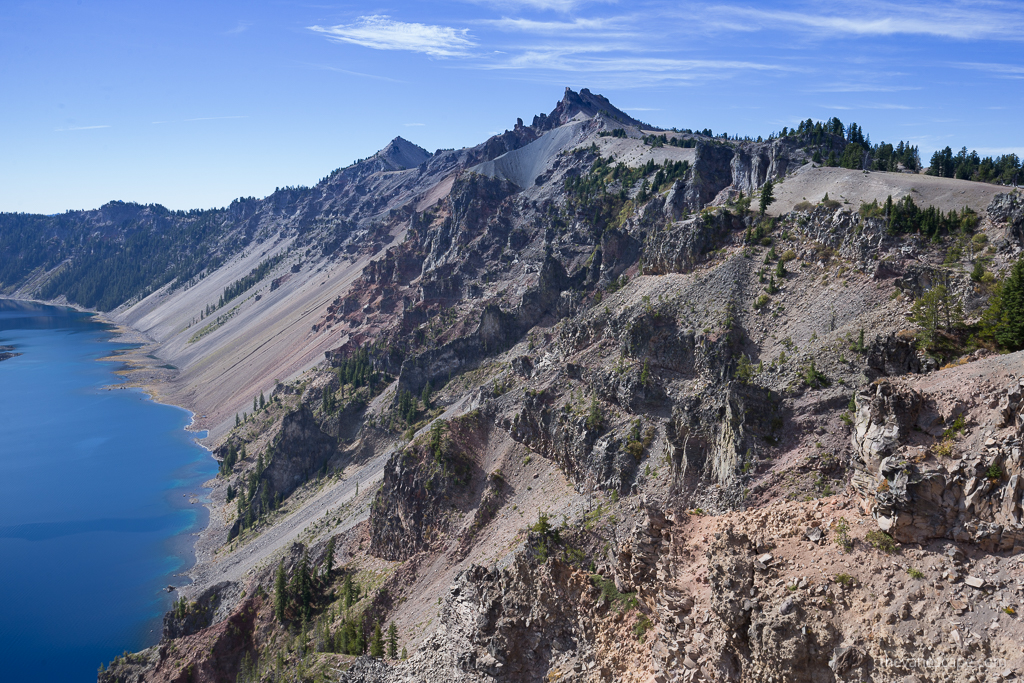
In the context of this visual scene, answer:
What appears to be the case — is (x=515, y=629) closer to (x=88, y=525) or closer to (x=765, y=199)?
(x=765, y=199)

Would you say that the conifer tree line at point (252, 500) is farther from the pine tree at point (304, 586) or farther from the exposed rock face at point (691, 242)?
the exposed rock face at point (691, 242)

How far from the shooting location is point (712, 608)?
26.9 metres

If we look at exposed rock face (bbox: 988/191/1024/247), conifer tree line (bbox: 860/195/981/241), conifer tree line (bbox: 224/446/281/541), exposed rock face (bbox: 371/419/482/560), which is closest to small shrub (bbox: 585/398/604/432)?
exposed rock face (bbox: 371/419/482/560)

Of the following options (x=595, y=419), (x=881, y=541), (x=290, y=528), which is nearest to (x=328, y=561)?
(x=290, y=528)

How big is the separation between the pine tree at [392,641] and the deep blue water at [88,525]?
38.1m

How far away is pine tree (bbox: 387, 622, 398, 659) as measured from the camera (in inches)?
1814

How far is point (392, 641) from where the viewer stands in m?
47.6

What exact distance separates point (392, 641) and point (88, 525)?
76.9 metres

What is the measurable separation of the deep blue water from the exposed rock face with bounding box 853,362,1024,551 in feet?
248

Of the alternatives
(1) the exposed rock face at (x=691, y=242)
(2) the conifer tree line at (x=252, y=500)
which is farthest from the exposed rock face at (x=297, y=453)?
(1) the exposed rock face at (x=691, y=242)

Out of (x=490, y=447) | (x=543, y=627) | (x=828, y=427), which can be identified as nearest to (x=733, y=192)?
(x=490, y=447)

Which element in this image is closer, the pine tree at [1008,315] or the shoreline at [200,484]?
the pine tree at [1008,315]

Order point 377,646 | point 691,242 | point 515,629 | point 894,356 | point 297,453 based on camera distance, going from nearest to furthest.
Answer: point 515,629 < point 894,356 < point 377,646 < point 691,242 < point 297,453

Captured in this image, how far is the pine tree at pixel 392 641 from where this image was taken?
151 ft
